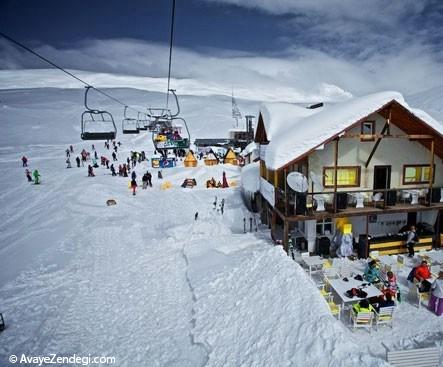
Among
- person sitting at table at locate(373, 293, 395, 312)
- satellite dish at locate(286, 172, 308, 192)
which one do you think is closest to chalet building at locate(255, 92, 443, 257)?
satellite dish at locate(286, 172, 308, 192)

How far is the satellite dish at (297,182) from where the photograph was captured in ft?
35.0

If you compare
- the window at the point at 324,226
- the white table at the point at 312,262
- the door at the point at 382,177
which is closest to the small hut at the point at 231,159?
the window at the point at 324,226

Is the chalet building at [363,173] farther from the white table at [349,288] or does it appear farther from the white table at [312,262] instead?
the white table at [349,288]

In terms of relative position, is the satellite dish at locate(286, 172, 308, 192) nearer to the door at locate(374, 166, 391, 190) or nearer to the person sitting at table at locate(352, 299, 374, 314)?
the door at locate(374, 166, 391, 190)

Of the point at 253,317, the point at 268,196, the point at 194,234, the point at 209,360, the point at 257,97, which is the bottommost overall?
the point at 209,360

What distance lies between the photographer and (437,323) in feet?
24.1

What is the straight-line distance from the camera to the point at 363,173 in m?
12.3

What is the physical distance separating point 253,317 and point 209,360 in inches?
63.1

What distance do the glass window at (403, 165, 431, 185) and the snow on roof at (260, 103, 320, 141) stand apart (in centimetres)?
554

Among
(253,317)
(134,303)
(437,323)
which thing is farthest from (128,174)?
(437,323)

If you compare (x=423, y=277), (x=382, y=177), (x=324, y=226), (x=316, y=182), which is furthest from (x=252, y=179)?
(x=423, y=277)

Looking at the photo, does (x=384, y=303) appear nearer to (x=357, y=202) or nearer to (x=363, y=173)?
(x=357, y=202)

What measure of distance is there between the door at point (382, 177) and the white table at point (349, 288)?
556cm

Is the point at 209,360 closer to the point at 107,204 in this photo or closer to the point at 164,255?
the point at 164,255
